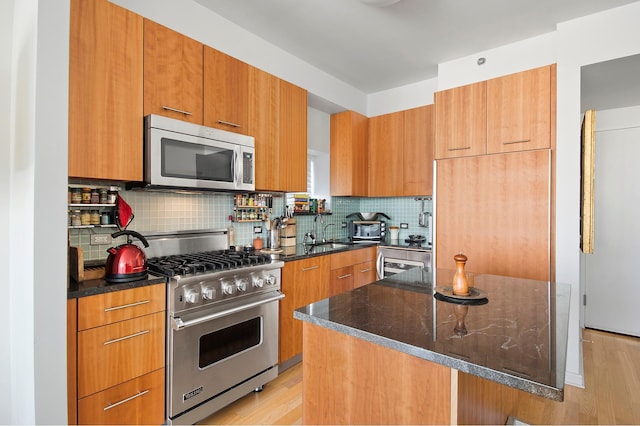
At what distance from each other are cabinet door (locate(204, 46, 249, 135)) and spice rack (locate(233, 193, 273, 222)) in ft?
1.92

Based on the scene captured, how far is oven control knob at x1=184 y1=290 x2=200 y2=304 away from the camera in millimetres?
1789

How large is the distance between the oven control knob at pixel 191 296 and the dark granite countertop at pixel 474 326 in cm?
90

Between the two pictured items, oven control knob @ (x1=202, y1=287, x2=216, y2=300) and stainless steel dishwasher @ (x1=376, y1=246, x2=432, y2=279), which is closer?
oven control knob @ (x1=202, y1=287, x2=216, y2=300)

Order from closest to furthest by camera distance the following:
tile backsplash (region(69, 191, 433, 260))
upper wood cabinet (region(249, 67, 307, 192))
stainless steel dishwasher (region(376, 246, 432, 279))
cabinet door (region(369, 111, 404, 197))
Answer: tile backsplash (region(69, 191, 433, 260)) < upper wood cabinet (region(249, 67, 307, 192)) < stainless steel dishwasher (region(376, 246, 432, 279)) < cabinet door (region(369, 111, 404, 197))

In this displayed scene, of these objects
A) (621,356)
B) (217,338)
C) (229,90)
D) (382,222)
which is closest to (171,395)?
(217,338)

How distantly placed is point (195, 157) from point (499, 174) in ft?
7.65

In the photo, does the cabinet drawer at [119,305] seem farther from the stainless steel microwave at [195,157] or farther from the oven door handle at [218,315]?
the stainless steel microwave at [195,157]

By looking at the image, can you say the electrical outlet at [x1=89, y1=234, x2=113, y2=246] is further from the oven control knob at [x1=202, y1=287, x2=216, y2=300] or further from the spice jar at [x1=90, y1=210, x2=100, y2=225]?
the oven control knob at [x1=202, y1=287, x2=216, y2=300]

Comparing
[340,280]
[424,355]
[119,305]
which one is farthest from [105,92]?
[340,280]

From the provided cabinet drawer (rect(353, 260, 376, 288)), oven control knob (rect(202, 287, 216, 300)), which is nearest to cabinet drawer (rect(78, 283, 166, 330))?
oven control knob (rect(202, 287, 216, 300))

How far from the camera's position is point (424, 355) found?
844 millimetres

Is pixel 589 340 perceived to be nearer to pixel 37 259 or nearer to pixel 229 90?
pixel 229 90

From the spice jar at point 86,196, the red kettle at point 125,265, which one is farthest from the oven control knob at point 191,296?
the spice jar at point 86,196

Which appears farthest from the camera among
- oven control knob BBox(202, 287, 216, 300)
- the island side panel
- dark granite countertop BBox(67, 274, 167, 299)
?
oven control knob BBox(202, 287, 216, 300)
